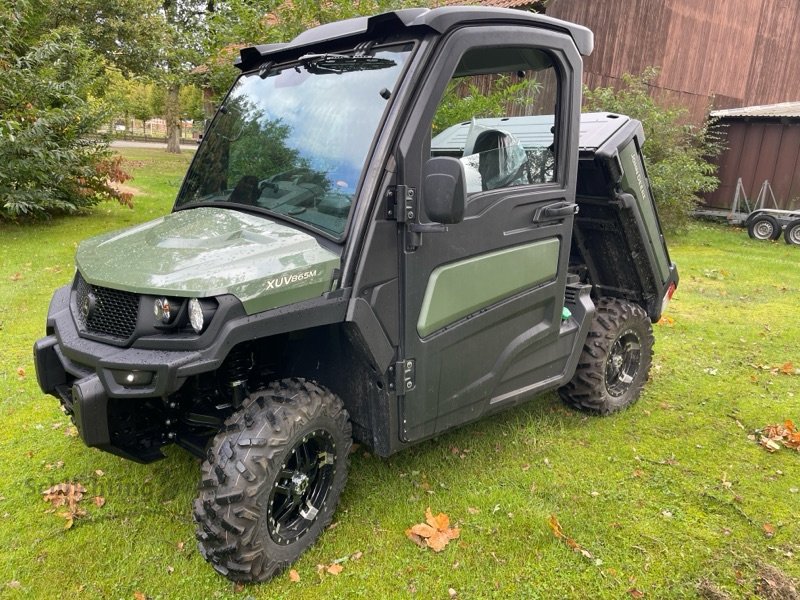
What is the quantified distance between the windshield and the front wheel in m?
0.80

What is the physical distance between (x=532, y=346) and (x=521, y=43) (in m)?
1.65

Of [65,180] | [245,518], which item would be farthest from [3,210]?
[245,518]

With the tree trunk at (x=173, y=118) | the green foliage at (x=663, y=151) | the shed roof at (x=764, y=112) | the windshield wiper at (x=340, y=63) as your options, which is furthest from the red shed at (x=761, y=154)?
the tree trunk at (x=173, y=118)

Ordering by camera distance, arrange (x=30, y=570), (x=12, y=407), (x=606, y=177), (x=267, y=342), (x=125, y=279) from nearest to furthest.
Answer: (x=125, y=279), (x=30, y=570), (x=267, y=342), (x=606, y=177), (x=12, y=407)

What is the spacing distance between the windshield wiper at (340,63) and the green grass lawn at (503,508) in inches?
87.5

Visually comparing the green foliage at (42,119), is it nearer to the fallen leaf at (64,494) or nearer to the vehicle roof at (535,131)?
the fallen leaf at (64,494)

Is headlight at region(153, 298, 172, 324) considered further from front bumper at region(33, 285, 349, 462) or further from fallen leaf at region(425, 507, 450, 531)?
fallen leaf at region(425, 507, 450, 531)

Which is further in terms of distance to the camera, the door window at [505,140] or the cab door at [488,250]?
the door window at [505,140]

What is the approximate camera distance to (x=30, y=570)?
2.86m

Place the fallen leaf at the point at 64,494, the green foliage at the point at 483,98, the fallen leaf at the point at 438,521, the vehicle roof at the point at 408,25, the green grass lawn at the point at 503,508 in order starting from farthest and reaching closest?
the green foliage at the point at 483,98 → the fallen leaf at the point at 64,494 → the fallen leaf at the point at 438,521 → the green grass lawn at the point at 503,508 → the vehicle roof at the point at 408,25

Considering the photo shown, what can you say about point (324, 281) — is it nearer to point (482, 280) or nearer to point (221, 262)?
point (221, 262)

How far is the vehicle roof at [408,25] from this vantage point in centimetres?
275

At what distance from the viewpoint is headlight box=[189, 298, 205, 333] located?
239 cm

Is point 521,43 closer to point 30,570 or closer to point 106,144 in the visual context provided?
point 30,570
